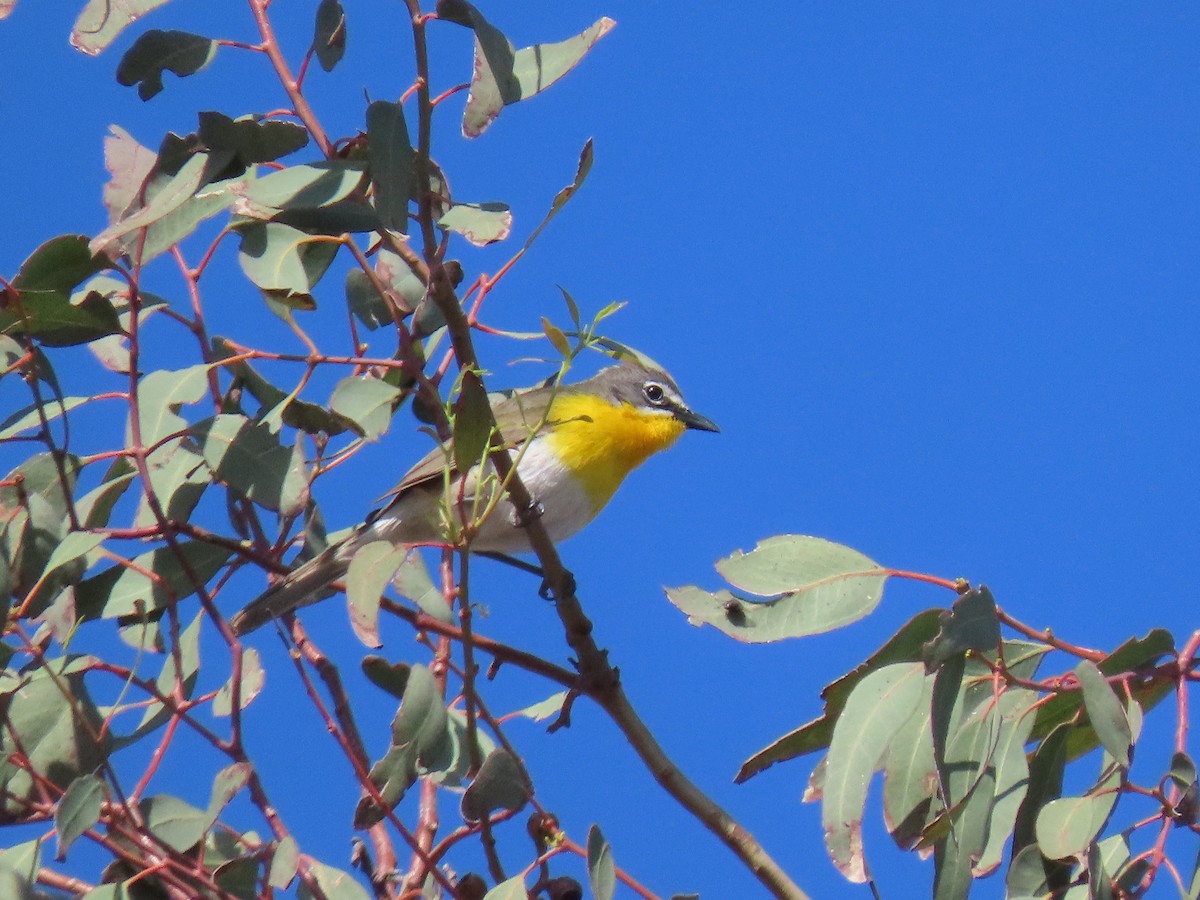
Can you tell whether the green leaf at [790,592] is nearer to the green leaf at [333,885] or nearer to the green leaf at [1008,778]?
the green leaf at [1008,778]

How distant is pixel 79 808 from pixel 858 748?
1.03 metres

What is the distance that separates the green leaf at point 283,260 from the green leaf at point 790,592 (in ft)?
2.46

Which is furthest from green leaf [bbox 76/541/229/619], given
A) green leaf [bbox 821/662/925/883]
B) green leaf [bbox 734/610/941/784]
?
green leaf [bbox 821/662/925/883]

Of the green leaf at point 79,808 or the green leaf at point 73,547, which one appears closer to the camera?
the green leaf at point 79,808

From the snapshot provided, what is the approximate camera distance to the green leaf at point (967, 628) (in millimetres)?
1772

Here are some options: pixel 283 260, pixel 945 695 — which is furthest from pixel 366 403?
pixel 945 695

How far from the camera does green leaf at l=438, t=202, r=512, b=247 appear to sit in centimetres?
207

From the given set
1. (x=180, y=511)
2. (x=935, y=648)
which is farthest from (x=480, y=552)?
(x=935, y=648)

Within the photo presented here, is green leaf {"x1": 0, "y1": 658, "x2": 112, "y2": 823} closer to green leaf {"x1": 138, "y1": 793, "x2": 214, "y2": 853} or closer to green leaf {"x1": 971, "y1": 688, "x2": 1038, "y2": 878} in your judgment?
green leaf {"x1": 138, "y1": 793, "x2": 214, "y2": 853}

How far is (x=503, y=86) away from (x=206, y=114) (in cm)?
46

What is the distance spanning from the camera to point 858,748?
190 cm

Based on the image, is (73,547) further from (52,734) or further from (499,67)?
(499,67)

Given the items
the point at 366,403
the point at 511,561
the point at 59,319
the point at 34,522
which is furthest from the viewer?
the point at 511,561

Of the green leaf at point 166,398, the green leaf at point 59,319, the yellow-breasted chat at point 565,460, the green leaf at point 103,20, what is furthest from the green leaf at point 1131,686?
the green leaf at point 103,20
